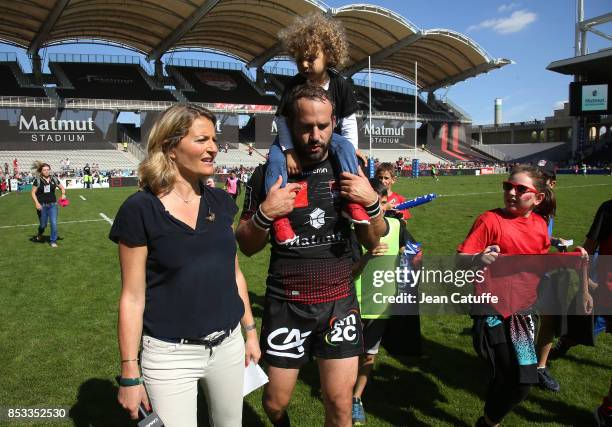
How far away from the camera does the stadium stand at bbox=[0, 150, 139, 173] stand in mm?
40344

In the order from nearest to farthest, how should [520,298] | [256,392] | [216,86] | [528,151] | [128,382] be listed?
[128,382]
[520,298]
[256,392]
[216,86]
[528,151]

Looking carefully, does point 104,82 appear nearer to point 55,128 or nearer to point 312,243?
point 55,128

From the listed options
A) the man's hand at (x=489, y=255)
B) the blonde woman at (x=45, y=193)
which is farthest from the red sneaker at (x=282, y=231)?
the blonde woman at (x=45, y=193)

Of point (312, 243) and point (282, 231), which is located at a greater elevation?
point (282, 231)

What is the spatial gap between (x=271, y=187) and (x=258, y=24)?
49184mm

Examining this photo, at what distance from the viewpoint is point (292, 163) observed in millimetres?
2467

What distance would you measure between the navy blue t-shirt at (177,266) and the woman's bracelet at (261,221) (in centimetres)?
19

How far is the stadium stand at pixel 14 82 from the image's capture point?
4447 centimetres

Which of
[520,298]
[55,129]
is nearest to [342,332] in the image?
[520,298]

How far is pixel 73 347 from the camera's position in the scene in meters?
5.30

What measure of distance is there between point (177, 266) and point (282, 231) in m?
0.56

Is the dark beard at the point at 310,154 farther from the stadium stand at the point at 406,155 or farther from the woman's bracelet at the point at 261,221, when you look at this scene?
the stadium stand at the point at 406,155

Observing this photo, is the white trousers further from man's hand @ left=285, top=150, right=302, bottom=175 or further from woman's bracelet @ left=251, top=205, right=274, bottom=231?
man's hand @ left=285, top=150, right=302, bottom=175

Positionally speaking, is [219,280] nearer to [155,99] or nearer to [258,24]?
[258,24]
